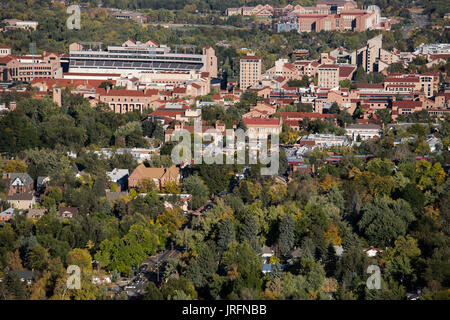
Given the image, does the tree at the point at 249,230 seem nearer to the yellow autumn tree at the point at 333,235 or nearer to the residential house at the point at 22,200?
the yellow autumn tree at the point at 333,235

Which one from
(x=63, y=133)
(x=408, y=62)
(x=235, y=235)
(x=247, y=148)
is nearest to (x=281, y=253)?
(x=235, y=235)

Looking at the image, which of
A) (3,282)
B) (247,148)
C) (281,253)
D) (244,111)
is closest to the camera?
(3,282)

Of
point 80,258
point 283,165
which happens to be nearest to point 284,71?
point 283,165

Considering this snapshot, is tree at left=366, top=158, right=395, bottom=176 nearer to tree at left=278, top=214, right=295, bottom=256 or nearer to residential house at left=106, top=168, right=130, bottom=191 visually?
tree at left=278, top=214, right=295, bottom=256

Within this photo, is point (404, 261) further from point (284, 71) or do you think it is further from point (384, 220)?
point (284, 71)

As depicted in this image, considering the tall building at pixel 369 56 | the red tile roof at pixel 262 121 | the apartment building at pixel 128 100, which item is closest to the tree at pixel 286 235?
the red tile roof at pixel 262 121
